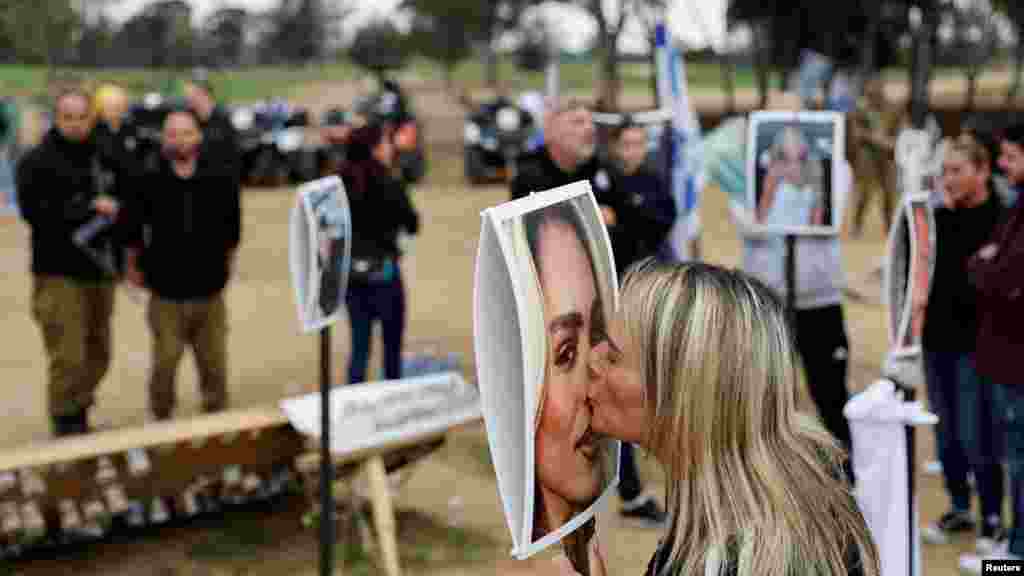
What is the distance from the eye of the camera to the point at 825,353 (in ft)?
16.2

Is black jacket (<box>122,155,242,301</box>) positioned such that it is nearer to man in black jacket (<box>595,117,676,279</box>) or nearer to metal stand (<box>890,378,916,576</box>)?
man in black jacket (<box>595,117,676,279</box>)

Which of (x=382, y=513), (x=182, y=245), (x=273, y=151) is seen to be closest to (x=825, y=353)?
(x=382, y=513)

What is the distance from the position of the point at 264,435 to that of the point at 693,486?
319 centimetres

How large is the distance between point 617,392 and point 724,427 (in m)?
0.16

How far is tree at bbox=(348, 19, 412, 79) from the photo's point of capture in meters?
54.3

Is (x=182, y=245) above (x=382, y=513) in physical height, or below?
above

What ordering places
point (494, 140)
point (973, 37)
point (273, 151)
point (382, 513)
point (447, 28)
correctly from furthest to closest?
point (447, 28)
point (973, 37)
point (494, 140)
point (273, 151)
point (382, 513)

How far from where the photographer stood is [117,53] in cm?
5438

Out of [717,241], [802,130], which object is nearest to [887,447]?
[802,130]

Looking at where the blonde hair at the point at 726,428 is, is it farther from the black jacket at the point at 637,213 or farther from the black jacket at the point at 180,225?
the black jacket at the point at 180,225

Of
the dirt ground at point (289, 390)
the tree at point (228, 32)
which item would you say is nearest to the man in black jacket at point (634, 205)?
the dirt ground at point (289, 390)

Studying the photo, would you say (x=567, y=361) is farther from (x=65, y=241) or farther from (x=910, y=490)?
(x=65, y=241)

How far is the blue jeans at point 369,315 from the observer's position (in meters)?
5.78

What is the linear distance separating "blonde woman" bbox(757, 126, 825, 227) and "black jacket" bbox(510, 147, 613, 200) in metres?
0.66
